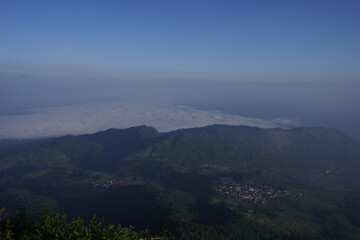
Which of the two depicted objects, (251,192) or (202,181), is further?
(202,181)

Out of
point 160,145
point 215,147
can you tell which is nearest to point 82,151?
point 160,145

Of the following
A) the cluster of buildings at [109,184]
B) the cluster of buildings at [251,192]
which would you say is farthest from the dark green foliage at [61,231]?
the cluster of buildings at [109,184]

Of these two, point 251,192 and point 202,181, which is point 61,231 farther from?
point 202,181

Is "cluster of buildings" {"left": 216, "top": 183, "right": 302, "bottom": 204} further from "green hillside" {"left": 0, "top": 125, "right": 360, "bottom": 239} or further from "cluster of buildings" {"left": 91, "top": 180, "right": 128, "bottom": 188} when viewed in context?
"cluster of buildings" {"left": 91, "top": 180, "right": 128, "bottom": 188}

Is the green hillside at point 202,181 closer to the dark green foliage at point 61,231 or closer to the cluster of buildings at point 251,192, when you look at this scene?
the cluster of buildings at point 251,192

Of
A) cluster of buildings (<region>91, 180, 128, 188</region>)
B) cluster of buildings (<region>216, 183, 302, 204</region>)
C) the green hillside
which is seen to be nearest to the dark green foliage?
the green hillside

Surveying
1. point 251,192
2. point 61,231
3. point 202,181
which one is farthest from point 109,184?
point 61,231
